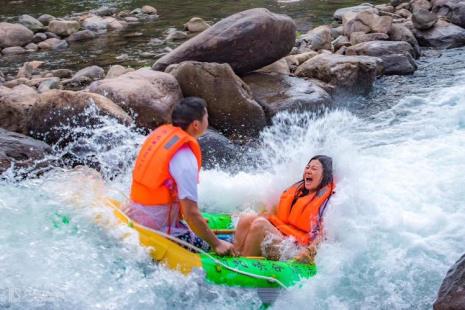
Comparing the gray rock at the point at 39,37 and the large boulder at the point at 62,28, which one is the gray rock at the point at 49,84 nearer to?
the gray rock at the point at 39,37

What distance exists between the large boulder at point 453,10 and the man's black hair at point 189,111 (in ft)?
40.4

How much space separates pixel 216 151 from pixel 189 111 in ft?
12.5

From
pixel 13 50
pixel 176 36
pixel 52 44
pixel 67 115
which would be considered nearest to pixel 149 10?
pixel 176 36

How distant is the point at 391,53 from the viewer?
500 inches

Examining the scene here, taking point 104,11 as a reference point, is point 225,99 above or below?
above

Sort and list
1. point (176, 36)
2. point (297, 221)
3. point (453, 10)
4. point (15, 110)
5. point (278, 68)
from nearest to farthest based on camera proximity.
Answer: point (297, 221)
point (15, 110)
point (278, 68)
point (453, 10)
point (176, 36)

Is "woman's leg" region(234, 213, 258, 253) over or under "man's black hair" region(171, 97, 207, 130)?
under

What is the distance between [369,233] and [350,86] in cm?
543

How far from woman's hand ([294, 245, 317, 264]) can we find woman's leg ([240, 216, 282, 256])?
244mm

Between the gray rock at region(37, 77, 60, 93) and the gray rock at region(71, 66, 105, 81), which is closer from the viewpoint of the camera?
the gray rock at region(37, 77, 60, 93)

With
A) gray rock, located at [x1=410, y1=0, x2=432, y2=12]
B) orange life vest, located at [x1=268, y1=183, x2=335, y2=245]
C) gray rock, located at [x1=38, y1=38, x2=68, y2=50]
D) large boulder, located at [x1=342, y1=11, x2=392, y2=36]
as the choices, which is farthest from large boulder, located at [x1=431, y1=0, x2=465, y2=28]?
orange life vest, located at [x1=268, y1=183, x2=335, y2=245]

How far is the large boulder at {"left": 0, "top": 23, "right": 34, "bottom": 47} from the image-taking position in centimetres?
1602

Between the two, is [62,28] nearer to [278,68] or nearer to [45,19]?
[45,19]

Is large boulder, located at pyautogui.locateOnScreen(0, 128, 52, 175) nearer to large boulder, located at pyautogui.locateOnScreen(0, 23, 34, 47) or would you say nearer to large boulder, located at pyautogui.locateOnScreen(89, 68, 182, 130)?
large boulder, located at pyautogui.locateOnScreen(89, 68, 182, 130)
